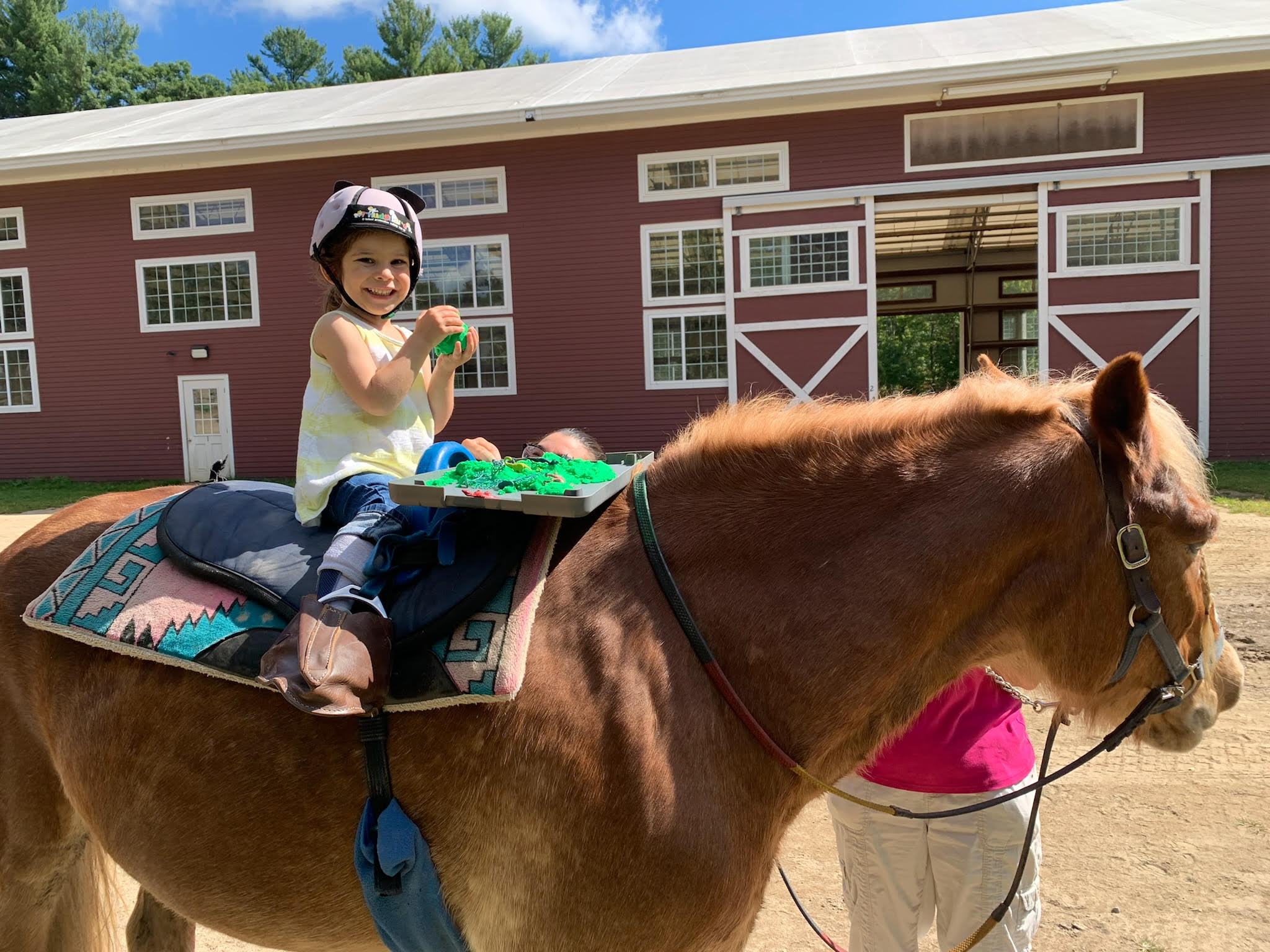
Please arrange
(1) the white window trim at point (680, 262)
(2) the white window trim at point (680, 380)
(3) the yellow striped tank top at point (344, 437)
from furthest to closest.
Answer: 1. (2) the white window trim at point (680, 380)
2. (1) the white window trim at point (680, 262)
3. (3) the yellow striped tank top at point (344, 437)

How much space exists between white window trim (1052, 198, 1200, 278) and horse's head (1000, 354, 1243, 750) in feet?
46.1

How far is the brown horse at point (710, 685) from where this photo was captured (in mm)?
1469

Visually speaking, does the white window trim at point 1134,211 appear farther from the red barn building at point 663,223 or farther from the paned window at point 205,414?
the paned window at point 205,414

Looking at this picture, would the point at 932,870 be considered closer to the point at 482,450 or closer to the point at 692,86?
the point at 482,450

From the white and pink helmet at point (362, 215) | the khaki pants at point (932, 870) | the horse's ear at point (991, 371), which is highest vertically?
the white and pink helmet at point (362, 215)

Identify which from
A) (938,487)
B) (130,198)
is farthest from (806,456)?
(130,198)

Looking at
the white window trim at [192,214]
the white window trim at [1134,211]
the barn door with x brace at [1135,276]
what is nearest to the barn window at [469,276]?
the white window trim at [192,214]

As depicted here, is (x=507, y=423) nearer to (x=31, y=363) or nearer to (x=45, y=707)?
(x=31, y=363)

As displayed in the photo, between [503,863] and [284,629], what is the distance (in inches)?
23.8

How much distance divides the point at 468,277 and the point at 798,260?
625 cm

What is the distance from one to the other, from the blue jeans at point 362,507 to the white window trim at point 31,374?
19415 millimetres

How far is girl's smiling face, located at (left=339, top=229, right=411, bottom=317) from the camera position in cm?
208

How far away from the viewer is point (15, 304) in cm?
1723

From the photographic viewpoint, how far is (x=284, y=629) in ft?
5.17
